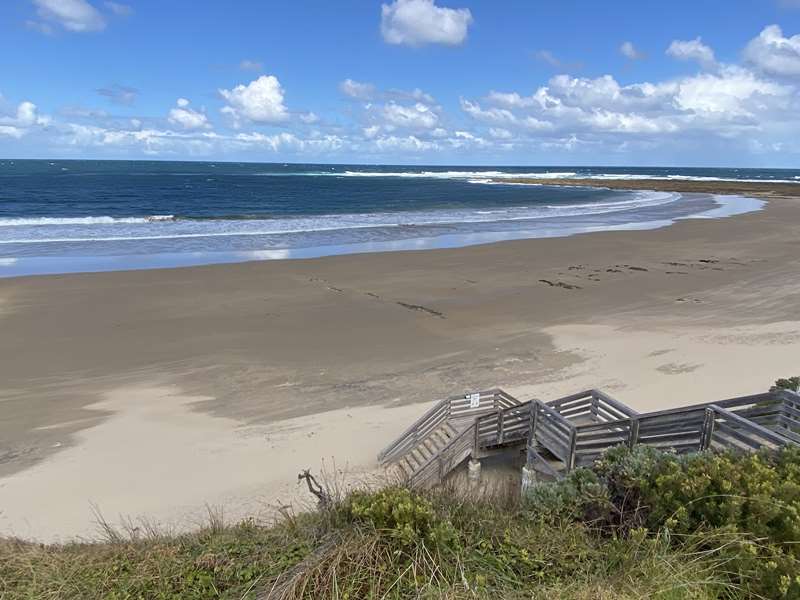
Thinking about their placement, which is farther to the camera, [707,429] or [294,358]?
[294,358]

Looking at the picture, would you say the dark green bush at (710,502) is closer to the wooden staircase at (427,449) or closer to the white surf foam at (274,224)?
the wooden staircase at (427,449)

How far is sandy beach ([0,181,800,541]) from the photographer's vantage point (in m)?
9.05

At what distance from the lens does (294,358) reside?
13953mm

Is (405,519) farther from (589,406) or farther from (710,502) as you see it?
(589,406)

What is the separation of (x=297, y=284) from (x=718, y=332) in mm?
13927

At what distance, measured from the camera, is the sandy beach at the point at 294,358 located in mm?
9055

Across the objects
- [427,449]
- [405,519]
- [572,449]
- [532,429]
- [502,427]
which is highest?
[405,519]

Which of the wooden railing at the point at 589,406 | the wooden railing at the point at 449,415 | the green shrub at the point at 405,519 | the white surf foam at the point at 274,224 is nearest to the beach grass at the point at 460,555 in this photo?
the green shrub at the point at 405,519

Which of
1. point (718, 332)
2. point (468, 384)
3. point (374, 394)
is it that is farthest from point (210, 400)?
point (718, 332)

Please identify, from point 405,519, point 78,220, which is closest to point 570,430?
point 405,519

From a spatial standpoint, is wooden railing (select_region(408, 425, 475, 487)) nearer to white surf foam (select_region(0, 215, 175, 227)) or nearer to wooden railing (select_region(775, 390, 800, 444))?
wooden railing (select_region(775, 390, 800, 444))

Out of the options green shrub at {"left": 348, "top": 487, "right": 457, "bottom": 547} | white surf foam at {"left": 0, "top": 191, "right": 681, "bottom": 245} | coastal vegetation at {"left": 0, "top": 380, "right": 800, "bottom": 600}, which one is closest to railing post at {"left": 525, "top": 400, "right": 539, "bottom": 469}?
coastal vegetation at {"left": 0, "top": 380, "right": 800, "bottom": 600}

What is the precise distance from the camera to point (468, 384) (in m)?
12.5

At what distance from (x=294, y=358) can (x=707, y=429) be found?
968 centimetres
